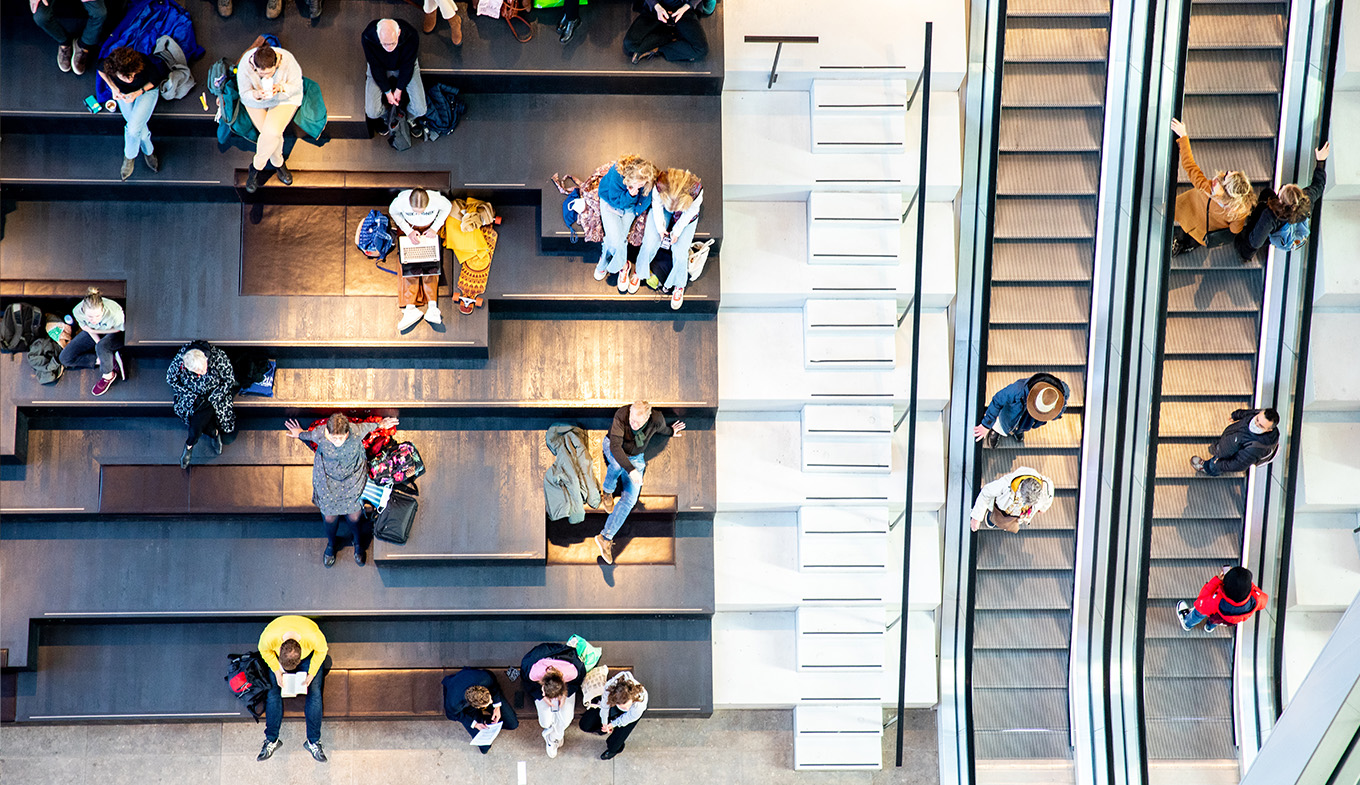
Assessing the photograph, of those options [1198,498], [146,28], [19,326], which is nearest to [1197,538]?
[1198,498]

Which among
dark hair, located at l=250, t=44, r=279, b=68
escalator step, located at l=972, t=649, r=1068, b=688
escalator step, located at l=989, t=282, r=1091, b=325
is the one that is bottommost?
escalator step, located at l=972, t=649, r=1068, b=688

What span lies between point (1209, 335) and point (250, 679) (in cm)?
885

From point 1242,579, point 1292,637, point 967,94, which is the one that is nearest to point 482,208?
point 967,94

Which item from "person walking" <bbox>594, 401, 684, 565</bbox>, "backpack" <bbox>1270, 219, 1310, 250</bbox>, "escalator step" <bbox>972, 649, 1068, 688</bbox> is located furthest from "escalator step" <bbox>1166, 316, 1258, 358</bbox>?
"person walking" <bbox>594, 401, 684, 565</bbox>

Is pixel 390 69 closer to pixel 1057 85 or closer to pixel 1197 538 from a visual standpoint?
pixel 1057 85

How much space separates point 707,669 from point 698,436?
2106 mm

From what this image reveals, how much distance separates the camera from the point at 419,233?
28.7ft

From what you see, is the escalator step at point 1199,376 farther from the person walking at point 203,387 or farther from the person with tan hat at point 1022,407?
the person walking at point 203,387

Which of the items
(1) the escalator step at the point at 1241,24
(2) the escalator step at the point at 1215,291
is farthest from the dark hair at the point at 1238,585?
(1) the escalator step at the point at 1241,24

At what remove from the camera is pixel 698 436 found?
9.43m

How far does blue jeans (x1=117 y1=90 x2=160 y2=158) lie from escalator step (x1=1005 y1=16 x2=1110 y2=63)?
7374mm

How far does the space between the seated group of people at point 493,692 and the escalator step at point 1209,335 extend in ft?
18.3

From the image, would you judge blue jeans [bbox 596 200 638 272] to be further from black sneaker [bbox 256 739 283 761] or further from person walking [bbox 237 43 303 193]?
black sneaker [bbox 256 739 283 761]

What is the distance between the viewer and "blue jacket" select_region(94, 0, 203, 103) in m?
8.55
